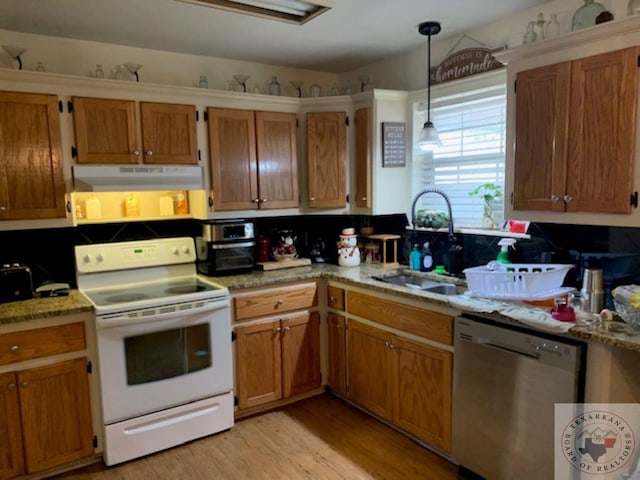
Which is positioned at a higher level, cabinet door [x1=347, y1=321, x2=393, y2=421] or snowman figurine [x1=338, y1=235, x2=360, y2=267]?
snowman figurine [x1=338, y1=235, x2=360, y2=267]

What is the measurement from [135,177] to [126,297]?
0.72 metres

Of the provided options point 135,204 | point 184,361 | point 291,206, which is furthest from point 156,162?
point 184,361

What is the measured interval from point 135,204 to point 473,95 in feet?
7.66

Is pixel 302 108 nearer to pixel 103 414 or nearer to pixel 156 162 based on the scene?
pixel 156 162

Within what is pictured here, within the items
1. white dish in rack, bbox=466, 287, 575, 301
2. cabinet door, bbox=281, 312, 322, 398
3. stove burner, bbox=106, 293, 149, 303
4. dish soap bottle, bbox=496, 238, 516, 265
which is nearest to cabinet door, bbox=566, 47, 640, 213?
white dish in rack, bbox=466, 287, 575, 301

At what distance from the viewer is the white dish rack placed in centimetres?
223

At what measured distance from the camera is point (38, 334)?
2332 mm

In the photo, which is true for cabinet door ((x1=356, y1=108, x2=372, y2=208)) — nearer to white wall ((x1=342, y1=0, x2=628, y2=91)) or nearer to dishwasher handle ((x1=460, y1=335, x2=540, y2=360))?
white wall ((x1=342, y1=0, x2=628, y2=91))

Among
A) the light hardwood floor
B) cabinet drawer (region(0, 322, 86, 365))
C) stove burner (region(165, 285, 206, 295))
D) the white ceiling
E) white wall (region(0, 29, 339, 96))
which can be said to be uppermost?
the white ceiling

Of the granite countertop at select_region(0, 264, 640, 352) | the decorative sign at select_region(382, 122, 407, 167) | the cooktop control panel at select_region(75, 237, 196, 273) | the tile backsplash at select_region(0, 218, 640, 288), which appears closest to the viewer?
the granite countertop at select_region(0, 264, 640, 352)

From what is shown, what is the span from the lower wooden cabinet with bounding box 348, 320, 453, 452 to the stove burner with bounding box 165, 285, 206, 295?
1.00 m

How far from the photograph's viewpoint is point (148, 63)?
3.11 meters

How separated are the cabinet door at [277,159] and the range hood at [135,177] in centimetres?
47

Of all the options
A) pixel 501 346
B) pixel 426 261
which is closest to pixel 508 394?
pixel 501 346
